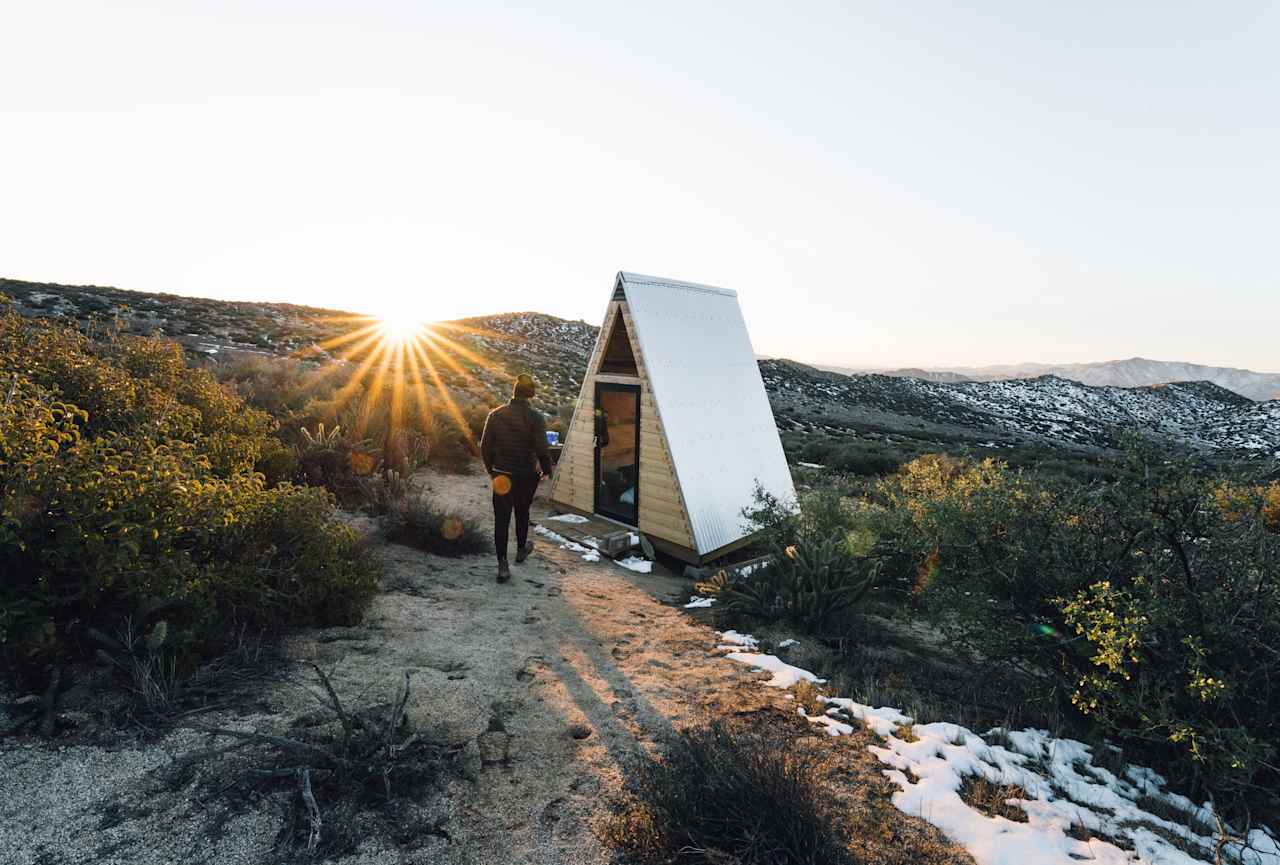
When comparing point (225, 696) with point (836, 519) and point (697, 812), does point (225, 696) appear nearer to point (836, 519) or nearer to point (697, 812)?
point (697, 812)

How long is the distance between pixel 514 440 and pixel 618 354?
4282mm

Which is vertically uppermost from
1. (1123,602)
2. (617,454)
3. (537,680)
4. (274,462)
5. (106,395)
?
(106,395)

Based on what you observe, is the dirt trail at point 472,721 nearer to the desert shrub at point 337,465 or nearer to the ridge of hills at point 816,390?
the desert shrub at point 337,465

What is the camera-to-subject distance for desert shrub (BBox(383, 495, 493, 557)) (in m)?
7.73

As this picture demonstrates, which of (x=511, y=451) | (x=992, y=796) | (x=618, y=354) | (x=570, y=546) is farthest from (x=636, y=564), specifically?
(x=992, y=796)

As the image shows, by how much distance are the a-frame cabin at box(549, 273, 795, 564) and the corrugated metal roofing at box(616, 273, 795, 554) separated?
23mm

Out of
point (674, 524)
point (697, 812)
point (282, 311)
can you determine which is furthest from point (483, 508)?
point (282, 311)

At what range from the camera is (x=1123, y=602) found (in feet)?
14.0

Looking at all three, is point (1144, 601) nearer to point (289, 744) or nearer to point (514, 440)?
point (289, 744)

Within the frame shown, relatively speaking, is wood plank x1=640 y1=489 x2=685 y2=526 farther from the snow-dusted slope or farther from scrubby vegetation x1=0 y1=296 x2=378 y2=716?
the snow-dusted slope

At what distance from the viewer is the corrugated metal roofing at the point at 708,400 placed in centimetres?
894

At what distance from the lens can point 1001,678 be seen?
5.31m

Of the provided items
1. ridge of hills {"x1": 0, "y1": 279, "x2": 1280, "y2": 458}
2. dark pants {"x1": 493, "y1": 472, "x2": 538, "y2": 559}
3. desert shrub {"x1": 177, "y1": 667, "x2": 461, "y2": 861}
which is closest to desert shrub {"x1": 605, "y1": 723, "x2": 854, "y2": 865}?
desert shrub {"x1": 177, "y1": 667, "x2": 461, "y2": 861}

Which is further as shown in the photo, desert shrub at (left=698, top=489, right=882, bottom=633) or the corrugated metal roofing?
the corrugated metal roofing
